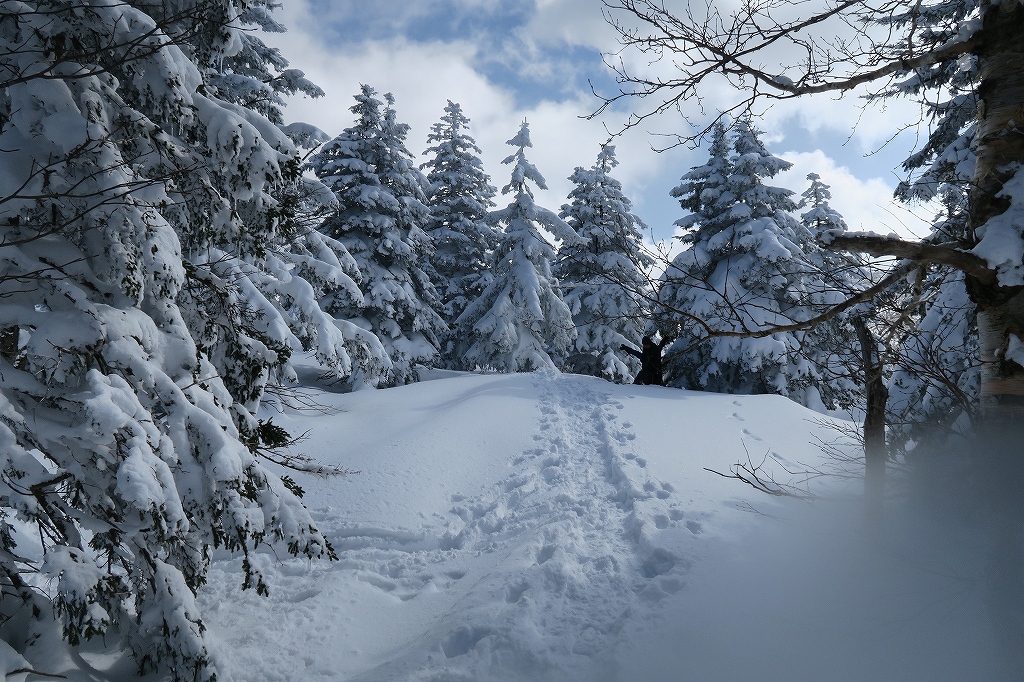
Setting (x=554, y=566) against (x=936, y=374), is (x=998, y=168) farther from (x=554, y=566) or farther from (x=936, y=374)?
(x=554, y=566)

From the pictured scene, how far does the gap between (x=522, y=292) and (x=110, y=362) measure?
14.9 metres

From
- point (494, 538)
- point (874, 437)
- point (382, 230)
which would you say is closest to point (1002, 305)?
point (874, 437)

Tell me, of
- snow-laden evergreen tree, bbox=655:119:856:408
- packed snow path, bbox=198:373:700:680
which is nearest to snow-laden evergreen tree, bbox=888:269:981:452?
packed snow path, bbox=198:373:700:680

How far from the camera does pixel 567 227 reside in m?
17.8

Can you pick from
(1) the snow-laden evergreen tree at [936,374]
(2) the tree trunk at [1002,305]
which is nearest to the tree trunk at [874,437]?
(1) the snow-laden evergreen tree at [936,374]

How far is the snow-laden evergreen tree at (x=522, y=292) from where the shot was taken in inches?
696

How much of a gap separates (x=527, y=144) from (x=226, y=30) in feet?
50.2

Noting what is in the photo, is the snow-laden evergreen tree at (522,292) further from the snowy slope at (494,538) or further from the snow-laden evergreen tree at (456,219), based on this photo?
the snowy slope at (494,538)

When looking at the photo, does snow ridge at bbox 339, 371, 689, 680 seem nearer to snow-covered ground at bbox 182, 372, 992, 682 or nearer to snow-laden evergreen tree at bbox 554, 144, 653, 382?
snow-covered ground at bbox 182, 372, 992, 682

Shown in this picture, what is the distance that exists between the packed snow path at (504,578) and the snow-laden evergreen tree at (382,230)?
9.26 m

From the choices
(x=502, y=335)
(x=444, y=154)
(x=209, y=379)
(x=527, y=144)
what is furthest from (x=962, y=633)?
(x=444, y=154)

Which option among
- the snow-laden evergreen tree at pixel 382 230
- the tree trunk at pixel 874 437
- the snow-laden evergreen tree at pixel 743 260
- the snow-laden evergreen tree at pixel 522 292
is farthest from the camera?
the snow-laden evergreen tree at pixel 522 292

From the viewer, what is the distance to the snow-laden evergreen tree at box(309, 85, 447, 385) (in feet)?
49.8

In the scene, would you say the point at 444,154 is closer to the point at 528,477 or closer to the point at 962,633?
the point at 528,477
